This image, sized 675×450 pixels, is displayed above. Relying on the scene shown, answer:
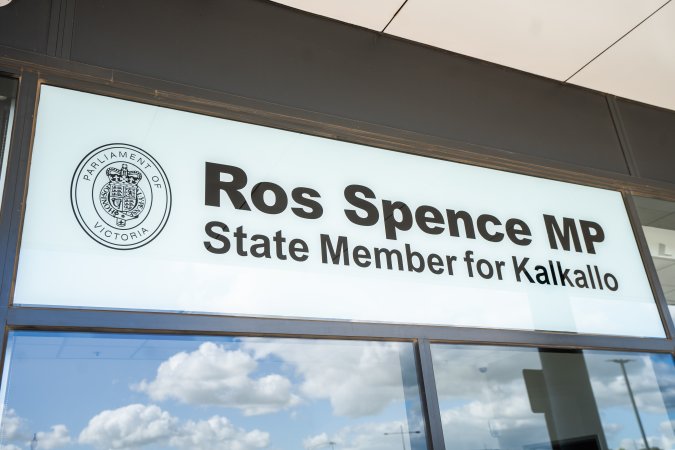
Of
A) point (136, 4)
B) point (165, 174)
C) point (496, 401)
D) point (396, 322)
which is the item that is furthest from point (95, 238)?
point (496, 401)

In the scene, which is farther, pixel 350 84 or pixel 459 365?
pixel 350 84

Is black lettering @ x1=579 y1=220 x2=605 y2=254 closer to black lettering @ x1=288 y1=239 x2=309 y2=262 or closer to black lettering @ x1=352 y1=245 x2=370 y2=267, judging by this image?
black lettering @ x1=352 y1=245 x2=370 y2=267

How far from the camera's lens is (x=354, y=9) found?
2.38 metres

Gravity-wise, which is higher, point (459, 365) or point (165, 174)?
point (165, 174)

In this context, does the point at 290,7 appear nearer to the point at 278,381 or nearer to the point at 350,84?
the point at 350,84

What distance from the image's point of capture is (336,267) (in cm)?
206

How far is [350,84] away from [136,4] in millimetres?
806

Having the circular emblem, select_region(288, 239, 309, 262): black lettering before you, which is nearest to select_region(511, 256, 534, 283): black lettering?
select_region(288, 239, 309, 262): black lettering

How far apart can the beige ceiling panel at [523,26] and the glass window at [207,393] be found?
1292 millimetres

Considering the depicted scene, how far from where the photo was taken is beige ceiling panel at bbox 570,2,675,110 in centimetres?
262

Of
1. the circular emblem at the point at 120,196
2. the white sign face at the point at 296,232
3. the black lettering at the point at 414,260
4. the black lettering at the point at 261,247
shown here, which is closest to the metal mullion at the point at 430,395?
the white sign face at the point at 296,232

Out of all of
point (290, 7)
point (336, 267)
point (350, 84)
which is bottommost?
point (336, 267)

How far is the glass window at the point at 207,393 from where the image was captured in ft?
5.10

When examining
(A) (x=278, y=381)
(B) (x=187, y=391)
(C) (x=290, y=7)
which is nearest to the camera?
(B) (x=187, y=391)
